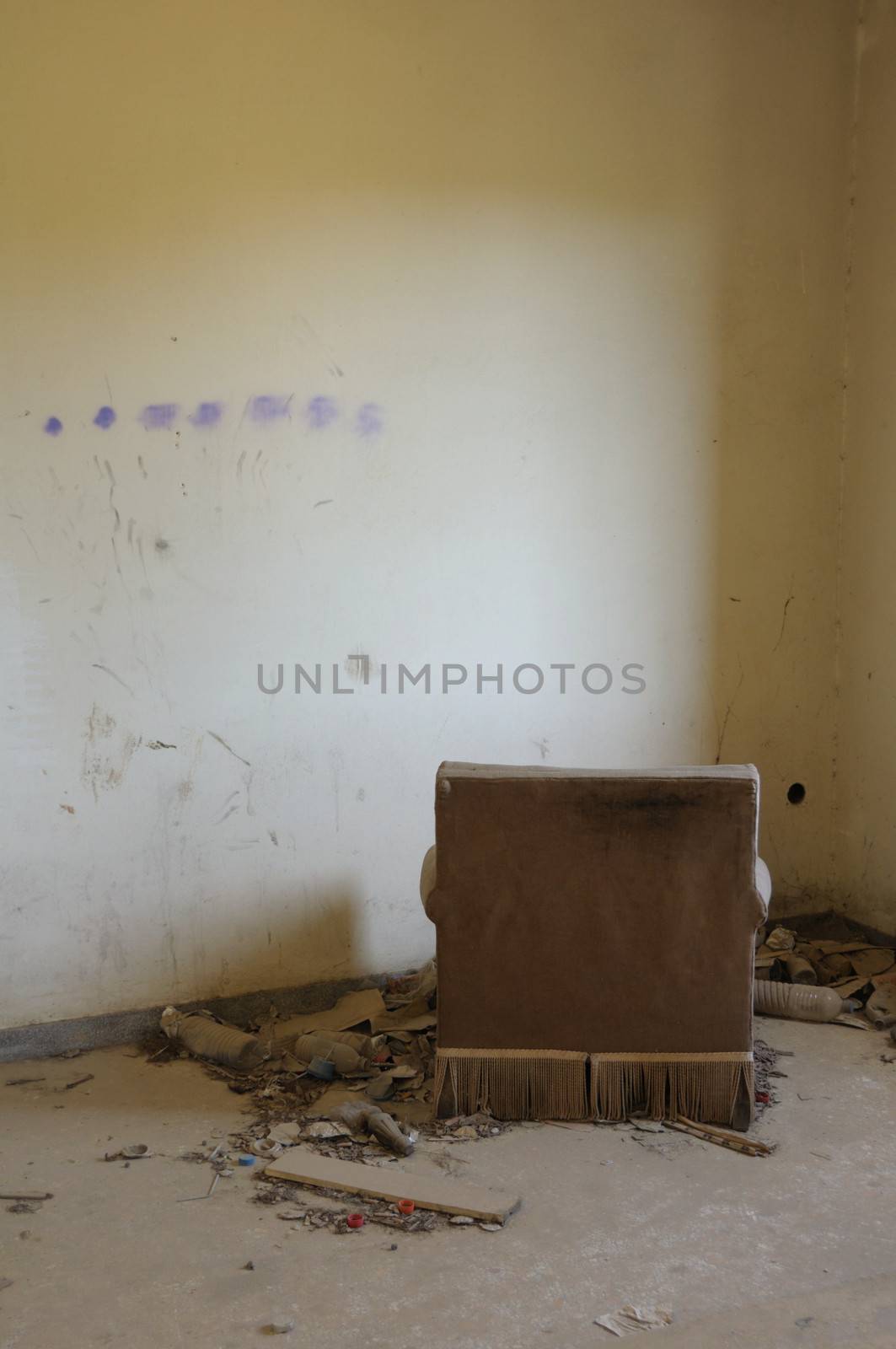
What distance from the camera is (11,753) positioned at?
3100 millimetres

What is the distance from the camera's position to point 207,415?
3.23 m

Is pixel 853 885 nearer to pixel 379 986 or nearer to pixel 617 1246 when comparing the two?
pixel 379 986

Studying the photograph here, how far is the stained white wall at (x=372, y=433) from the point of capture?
310cm

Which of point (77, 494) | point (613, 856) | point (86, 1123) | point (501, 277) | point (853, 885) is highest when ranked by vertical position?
point (501, 277)

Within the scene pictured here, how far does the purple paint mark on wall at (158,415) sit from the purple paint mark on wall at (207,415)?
2.3 inches

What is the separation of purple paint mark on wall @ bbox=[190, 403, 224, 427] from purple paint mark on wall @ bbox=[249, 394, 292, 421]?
0.09 metres

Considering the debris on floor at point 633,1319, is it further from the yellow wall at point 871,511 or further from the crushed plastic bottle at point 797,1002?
the yellow wall at point 871,511

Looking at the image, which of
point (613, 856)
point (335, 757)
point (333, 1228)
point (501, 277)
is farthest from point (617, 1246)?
point (501, 277)

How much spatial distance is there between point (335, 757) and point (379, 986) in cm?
73

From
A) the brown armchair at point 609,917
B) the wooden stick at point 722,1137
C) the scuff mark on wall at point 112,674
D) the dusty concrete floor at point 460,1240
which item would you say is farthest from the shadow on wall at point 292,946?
the wooden stick at point 722,1137

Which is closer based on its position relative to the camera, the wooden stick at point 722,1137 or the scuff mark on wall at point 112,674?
the wooden stick at point 722,1137

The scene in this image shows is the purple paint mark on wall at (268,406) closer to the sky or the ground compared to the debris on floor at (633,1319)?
closer to the sky

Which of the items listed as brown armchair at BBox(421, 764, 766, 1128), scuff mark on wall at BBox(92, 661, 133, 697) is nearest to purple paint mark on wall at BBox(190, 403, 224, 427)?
scuff mark on wall at BBox(92, 661, 133, 697)

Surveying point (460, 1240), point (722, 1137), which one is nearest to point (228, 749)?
point (460, 1240)
